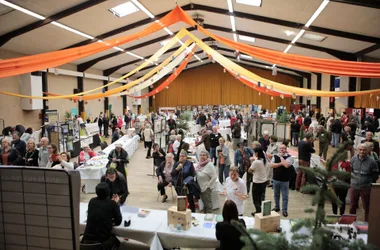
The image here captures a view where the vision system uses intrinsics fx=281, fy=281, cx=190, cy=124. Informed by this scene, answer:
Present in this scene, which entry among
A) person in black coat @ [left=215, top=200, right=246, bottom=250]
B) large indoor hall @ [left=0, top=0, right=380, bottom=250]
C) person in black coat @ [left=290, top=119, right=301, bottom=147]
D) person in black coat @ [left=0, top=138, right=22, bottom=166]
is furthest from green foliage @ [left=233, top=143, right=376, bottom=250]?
person in black coat @ [left=290, top=119, right=301, bottom=147]

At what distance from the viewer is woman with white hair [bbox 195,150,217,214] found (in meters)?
4.82

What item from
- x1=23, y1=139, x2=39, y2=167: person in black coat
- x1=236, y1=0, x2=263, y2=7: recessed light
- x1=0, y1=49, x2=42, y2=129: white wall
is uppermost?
x1=236, y1=0, x2=263, y2=7: recessed light

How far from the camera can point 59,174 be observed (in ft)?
5.79

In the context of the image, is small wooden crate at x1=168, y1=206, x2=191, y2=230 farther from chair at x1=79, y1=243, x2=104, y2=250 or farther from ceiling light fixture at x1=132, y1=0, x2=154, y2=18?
ceiling light fixture at x1=132, y1=0, x2=154, y2=18

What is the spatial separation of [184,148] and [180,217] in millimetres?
3096

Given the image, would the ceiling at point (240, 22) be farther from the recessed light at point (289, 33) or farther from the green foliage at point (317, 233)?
the green foliage at point (317, 233)

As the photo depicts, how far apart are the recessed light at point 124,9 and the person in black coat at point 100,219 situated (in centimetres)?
668

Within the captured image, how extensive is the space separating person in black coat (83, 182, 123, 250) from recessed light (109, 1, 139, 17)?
21.9 ft

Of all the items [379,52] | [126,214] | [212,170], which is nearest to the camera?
[126,214]

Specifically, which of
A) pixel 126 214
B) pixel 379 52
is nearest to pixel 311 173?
pixel 126 214

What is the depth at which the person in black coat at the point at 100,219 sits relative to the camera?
309 cm

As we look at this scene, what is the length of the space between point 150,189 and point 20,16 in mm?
5809

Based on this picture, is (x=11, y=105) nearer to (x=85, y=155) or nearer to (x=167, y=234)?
(x=85, y=155)

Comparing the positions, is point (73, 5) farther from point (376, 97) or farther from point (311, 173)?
point (376, 97)
